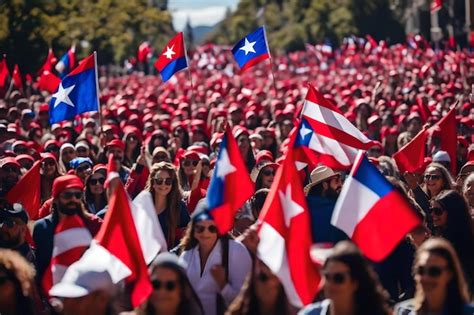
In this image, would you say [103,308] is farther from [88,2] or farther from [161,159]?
[88,2]

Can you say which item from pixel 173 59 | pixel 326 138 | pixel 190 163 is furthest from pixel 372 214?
pixel 173 59

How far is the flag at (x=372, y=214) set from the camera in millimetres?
7027

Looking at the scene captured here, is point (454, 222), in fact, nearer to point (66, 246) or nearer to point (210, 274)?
point (210, 274)

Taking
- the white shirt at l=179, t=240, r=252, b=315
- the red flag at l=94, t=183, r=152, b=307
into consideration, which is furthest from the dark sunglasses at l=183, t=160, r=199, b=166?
the red flag at l=94, t=183, r=152, b=307

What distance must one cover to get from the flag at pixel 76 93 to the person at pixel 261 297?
951 centimetres

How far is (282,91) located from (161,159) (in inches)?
843

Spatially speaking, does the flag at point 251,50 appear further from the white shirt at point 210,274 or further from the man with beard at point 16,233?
the white shirt at point 210,274

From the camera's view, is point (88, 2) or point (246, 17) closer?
point (88, 2)

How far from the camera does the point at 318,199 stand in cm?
939

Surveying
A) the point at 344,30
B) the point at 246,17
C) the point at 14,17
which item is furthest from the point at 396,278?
the point at 246,17

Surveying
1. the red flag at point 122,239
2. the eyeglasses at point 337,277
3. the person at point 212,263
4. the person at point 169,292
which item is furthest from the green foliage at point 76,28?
the eyeglasses at point 337,277

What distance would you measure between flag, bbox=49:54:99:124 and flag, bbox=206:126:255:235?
27.2ft

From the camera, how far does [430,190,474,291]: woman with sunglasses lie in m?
8.31

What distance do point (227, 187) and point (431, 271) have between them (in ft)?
6.20
